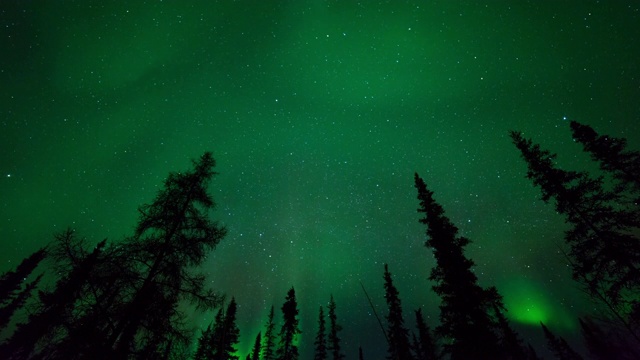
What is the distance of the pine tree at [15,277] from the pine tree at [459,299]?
43.9m

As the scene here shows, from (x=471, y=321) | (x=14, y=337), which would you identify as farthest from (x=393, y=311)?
(x=14, y=337)

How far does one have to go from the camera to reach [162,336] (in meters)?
9.72

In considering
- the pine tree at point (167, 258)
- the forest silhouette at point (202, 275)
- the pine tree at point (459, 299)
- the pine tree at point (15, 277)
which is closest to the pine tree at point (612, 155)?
the forest silhouette at point (202, 275)

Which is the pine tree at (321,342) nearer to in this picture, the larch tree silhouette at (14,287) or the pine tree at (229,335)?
the pine tree at (229,335)

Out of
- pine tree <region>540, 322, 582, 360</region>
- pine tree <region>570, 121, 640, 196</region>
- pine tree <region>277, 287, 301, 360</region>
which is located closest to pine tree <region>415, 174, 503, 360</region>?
pine tree <region>570, 121, 640, 196</region>

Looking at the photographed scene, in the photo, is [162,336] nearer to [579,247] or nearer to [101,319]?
[101,319]

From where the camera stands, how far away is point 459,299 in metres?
15.8

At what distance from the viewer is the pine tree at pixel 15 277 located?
110 ft

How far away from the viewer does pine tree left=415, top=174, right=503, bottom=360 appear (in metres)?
14.7

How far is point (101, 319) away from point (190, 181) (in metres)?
5.53

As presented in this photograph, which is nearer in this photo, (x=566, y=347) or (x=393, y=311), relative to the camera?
(x=393, y=311)

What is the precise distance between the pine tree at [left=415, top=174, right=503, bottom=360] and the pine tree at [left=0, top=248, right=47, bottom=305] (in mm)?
43920

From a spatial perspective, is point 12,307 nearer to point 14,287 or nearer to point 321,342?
point 14,287

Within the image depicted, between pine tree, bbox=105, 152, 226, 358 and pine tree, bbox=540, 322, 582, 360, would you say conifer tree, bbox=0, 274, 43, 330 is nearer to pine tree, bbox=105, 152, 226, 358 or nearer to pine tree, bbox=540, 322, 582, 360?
pine tree, bbox=105, 152, 226, 358
